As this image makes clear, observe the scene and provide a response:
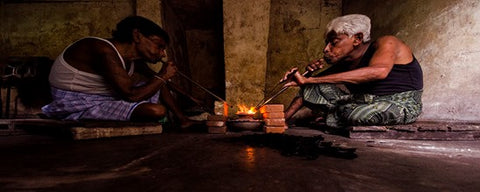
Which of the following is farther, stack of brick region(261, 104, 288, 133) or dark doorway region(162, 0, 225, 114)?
dark doorway region(162, 0, 225, 114)

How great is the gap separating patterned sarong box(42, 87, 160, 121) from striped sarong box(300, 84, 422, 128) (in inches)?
106

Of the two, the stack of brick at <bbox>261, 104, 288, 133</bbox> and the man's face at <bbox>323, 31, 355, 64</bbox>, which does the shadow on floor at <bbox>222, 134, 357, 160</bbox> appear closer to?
the stack of brick at <bbox>261, 104, 288, 133</bbox>

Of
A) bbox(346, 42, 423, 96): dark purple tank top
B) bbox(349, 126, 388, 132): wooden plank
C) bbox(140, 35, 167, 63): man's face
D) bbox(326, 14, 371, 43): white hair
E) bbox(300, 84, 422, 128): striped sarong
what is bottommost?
bbox(349, 126, 388, 132): wooden plank

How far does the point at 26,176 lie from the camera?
1.25 meters

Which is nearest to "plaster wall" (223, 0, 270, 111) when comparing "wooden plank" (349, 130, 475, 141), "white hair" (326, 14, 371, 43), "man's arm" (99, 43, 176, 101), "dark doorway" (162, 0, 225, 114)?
"dark doorway" (162, 0, 225, 114)

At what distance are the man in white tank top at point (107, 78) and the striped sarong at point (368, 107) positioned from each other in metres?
2.31

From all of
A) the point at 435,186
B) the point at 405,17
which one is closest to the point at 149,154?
the point at 435,186

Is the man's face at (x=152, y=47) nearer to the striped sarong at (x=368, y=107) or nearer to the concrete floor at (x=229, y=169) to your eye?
the concrete floor at (x=229, y=169)

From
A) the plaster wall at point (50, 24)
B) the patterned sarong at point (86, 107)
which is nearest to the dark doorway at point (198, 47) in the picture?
the plaster wall at point (50, 24)

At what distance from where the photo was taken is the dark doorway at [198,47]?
568cm

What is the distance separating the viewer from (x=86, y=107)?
10.9 feet

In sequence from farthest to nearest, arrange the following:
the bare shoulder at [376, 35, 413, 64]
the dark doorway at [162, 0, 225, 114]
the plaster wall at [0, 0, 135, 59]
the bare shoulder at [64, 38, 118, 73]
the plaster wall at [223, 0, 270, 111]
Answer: the dark doorway at [162, 0, 225, 114]
the plaster wall at [0, 0, 135, 59]
the plaster wall at [223, 0, 270, 111]
the bare shoulder at [64, 38, 118, 73]
the bare shoulder at [376, 35, 413, 64]

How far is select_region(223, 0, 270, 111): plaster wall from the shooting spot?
16.1 feet

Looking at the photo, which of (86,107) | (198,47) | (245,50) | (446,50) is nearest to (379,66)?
(446,50)
